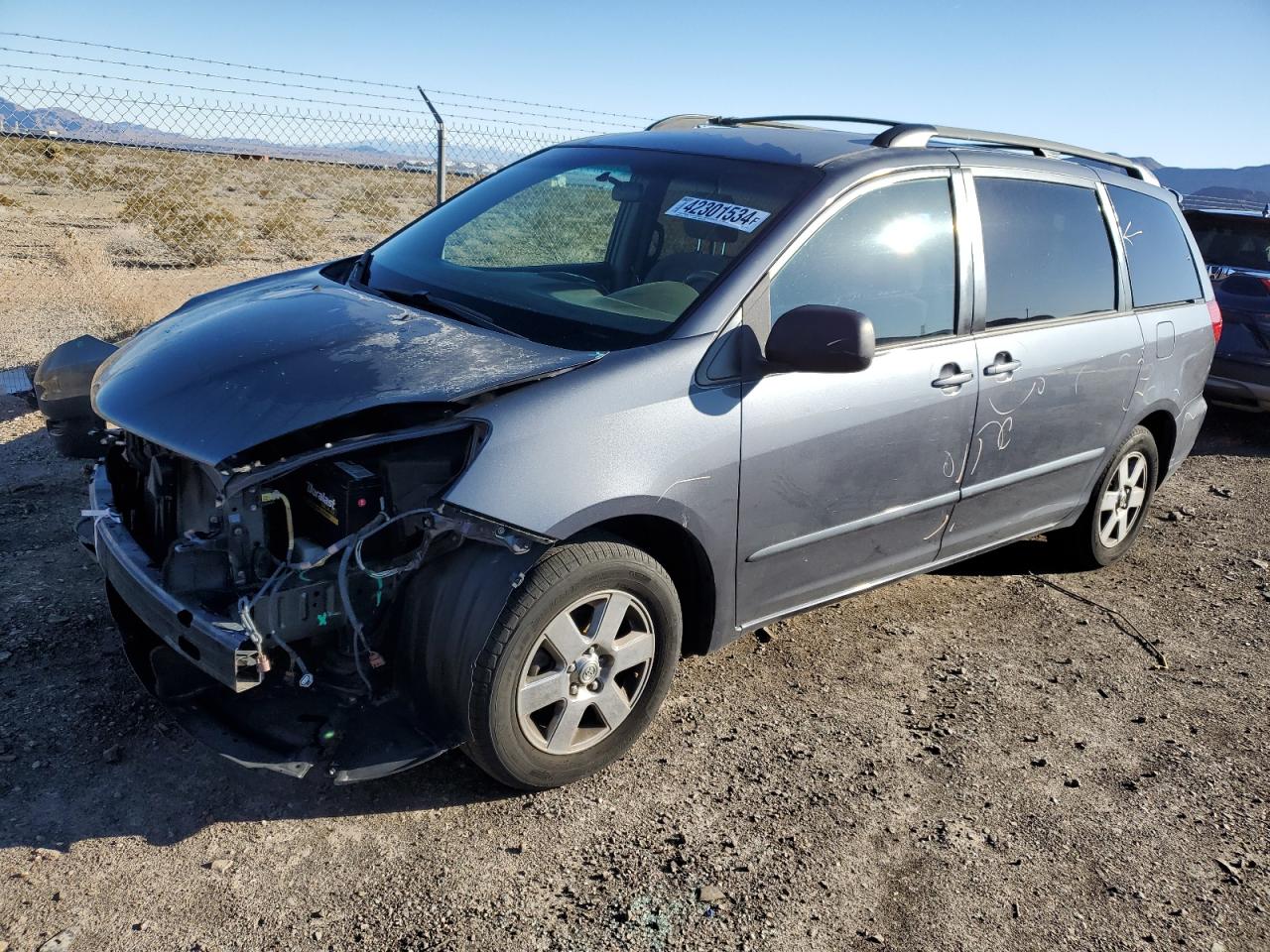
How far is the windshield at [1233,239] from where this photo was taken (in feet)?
26.3

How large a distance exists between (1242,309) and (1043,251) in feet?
15.3

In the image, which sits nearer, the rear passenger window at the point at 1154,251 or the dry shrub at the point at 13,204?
the rear passenger window at the point at 1154,251

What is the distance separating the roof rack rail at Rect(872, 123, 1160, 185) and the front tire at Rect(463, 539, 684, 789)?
1.98m

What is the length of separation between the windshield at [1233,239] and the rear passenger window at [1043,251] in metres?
4.39

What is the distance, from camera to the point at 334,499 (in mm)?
2768

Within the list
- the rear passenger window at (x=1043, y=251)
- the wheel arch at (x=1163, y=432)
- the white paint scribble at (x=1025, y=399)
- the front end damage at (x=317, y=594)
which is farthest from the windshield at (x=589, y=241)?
the wheel arch at (x=1163, y=432)

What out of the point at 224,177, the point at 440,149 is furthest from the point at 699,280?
the point at 224,177

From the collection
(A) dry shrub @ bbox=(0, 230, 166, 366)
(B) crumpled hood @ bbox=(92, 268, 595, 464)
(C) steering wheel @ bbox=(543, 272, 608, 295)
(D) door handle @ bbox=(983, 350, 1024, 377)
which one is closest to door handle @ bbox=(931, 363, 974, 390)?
(D) door handle @ bbox=(983, 350, 1024, 377)

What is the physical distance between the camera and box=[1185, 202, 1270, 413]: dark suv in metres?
7.61

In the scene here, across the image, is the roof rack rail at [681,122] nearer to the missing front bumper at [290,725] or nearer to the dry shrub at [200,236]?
the missing front bumper at [290,725]

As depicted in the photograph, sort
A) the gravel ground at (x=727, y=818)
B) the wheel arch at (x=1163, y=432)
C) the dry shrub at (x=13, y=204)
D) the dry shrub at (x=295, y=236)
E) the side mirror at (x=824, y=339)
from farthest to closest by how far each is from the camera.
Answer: the dry shrub at (x=13, y=204), the dry shrub at (x=295, y=236), the wheel arch at (x=1163, y=432), the side mirror at (x=824, y=339), the gravel ground at (x=727, y=818)

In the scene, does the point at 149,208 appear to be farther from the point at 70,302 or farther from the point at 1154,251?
the point at 1154,251

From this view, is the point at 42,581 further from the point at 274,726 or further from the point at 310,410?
the point at 310,410

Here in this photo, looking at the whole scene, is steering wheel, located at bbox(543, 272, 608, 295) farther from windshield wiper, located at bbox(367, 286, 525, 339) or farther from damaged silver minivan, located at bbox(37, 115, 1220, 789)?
windshield wiper, located at bbox(367, 286, 525, 339)
